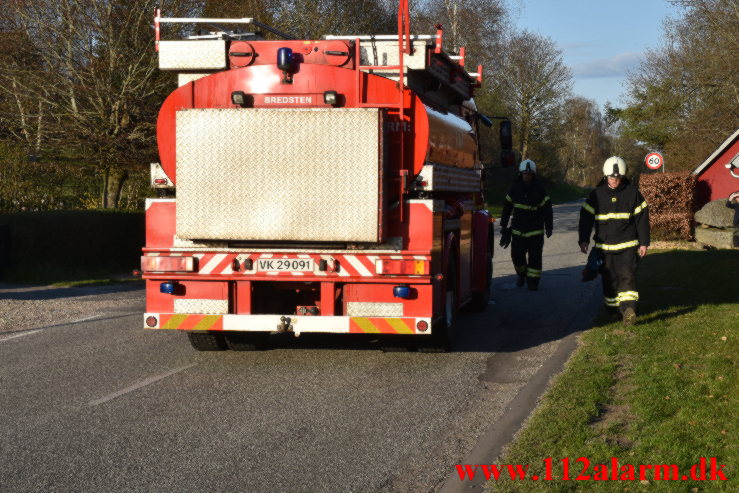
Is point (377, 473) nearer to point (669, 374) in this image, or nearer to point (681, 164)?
A: point (669, 374)

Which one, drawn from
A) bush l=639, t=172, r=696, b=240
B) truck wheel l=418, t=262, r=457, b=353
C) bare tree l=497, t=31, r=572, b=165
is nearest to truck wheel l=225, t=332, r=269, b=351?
truck wheel l=418, t=262, r=457, b=353

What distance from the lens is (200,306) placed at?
8250 millimetres

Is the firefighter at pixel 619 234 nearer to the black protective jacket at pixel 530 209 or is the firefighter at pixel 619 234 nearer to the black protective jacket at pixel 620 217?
the black protective jacket at pixel 620 217

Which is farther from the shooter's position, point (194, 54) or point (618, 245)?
point (618, 245)

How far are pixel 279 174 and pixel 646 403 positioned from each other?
360cm

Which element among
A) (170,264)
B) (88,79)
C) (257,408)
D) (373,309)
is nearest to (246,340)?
(170,264)

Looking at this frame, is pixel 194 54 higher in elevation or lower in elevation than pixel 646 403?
higher

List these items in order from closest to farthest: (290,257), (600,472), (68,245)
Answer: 1. (600,472)
2. (290,257)
3. (68,245)

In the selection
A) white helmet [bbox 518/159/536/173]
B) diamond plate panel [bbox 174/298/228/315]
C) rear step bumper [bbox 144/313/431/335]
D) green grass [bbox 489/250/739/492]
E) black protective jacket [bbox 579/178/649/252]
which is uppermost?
white helmet [bbox 518/159/536/173]

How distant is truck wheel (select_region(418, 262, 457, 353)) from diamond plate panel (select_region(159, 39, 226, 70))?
122 inches

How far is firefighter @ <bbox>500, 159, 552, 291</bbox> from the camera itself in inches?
513

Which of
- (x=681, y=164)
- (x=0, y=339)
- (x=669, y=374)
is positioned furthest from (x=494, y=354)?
(x=681, y=164)

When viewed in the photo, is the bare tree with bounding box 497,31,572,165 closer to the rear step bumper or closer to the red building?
the red building

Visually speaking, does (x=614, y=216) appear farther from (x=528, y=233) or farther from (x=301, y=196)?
(x=301, y=196)
